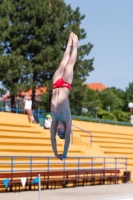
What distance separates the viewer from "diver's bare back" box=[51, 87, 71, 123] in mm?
8266

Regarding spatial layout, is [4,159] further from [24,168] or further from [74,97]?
[74,97]

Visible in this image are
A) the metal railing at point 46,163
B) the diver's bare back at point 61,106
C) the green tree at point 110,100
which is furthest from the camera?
the green tree at point 110,100

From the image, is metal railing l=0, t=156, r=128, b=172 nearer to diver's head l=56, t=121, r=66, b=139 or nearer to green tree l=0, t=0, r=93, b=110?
diver's head l=56, t=121, r=66, b=139

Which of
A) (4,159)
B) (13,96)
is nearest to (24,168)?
(4,159)

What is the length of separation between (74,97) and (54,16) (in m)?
7.20

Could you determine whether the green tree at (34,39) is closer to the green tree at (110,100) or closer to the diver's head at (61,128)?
the diver's head at (61,128)

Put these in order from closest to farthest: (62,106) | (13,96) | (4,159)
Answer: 1. (62,106)
2. (4,159)
3. (13,96)

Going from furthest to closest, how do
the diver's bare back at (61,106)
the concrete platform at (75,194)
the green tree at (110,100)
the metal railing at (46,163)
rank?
the green tree at (110,100), the metal railing at (46,163), the concrete platform at (75,194), the diver's bare back at (61,106)

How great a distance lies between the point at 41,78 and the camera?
134 feet

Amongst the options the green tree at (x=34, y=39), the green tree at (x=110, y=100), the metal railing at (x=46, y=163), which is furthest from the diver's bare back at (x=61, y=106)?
the green tree at (x=110, y=100)

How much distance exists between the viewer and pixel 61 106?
8.26m

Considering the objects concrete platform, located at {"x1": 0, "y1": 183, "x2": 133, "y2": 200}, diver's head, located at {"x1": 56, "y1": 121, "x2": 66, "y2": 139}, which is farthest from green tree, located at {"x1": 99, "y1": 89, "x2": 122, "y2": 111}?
diver's head, located at {"x1": 56, "y1": 121, "x2": 66, "y2": 139}

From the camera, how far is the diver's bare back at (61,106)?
827 centimetres

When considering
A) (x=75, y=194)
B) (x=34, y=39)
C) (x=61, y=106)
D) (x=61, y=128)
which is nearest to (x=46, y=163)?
(x=75, y=194)
